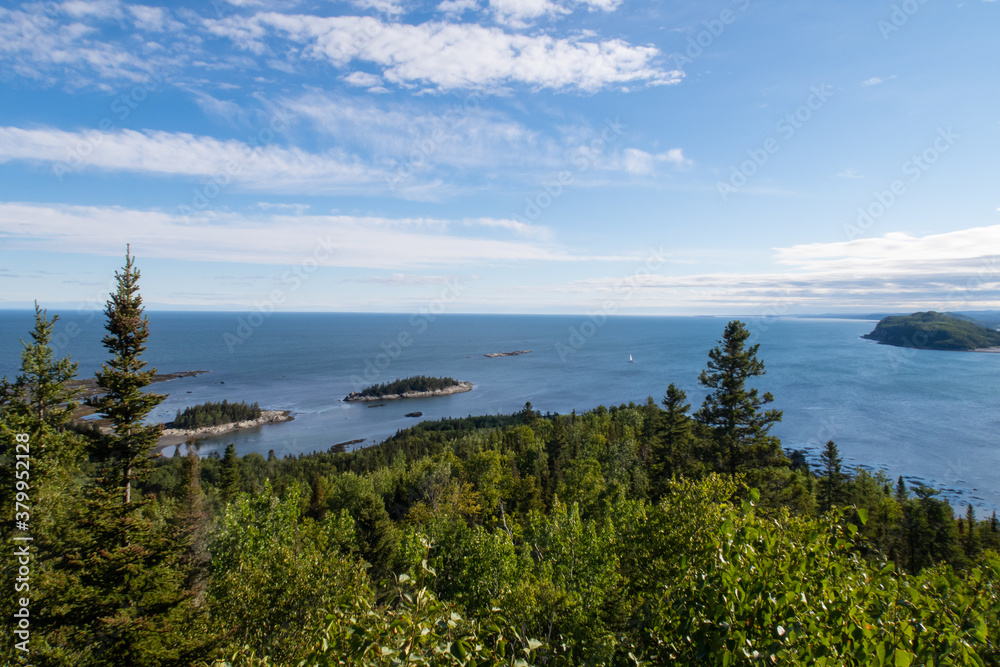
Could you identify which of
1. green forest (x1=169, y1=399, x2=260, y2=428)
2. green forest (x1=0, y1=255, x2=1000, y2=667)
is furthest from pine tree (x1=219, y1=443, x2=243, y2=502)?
green forest (x1=169, y1=399, x2=260, y2=428)

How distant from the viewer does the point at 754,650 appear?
3.64 m

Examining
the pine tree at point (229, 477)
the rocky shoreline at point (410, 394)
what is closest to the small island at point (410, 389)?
the rocky shoreline at point (410, 394)

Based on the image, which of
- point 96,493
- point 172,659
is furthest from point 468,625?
point 96,493

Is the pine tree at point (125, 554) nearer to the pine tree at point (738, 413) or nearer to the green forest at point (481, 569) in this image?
the green forest at point (481, 569)

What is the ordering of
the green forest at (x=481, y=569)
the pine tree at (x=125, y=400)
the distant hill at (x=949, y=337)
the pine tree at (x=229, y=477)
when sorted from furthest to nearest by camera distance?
the distant hill at (x=949, y=337) < the pine tree at (x=229, y=477) < the pine tree at (x=125, y=400) < the green forest at (x=481, y=569)

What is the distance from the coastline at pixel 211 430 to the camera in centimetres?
7456

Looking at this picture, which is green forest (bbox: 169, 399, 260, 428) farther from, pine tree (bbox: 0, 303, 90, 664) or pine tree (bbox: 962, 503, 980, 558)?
pine tree (bbox: 962, 503, 980, 558)

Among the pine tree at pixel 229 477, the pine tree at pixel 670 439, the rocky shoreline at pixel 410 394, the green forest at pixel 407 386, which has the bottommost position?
the rocky shoreline at pixel 410 394

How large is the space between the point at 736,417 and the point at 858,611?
22.4 meters

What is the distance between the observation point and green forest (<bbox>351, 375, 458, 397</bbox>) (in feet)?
363

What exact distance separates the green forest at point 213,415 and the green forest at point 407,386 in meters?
26.7

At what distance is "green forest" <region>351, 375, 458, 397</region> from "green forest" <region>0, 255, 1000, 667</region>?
74.6 metres

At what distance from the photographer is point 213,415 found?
272ft

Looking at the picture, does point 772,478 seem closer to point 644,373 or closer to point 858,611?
point 858,611
